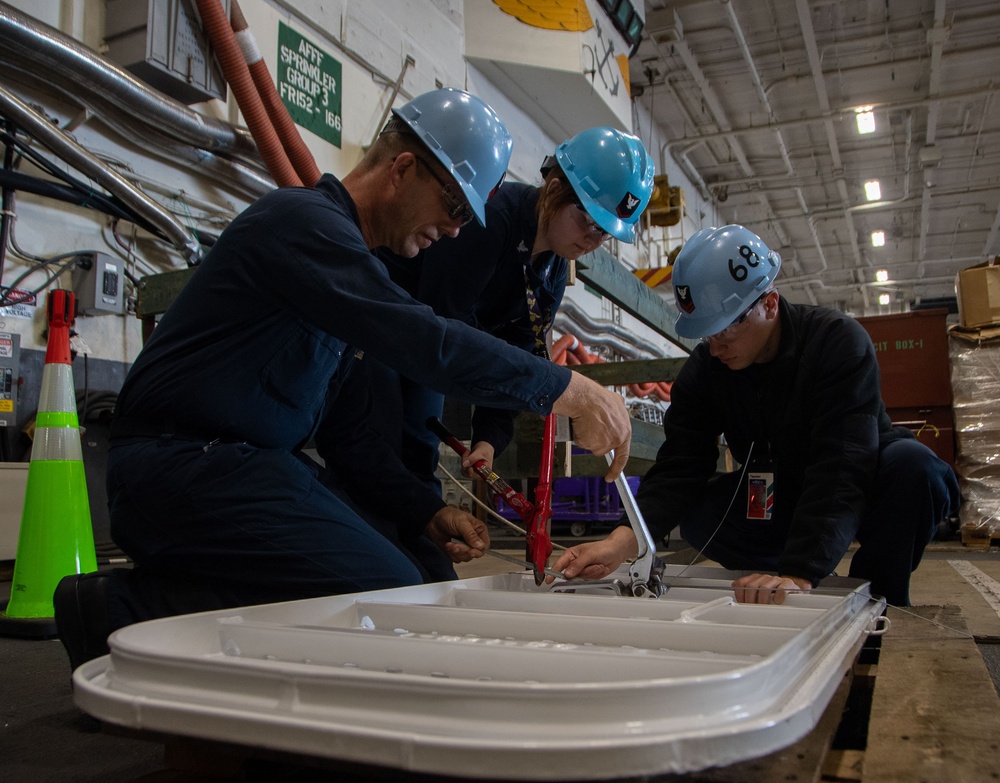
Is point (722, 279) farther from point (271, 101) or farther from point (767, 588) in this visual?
→ point (271, 101)

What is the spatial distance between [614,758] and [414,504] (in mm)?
1676

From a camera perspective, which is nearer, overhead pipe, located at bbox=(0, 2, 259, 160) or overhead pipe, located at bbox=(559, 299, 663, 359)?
overhead pipe, located at bbox=(0, 2, 259, 160)

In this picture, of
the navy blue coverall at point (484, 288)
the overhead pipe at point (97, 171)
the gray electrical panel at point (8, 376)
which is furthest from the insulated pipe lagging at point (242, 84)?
the navy blue coverall at point (484, 288)

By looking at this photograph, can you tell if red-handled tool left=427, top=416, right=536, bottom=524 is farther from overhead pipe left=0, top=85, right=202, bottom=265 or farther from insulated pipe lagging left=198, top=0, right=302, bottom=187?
overhead pipe left=0, top=85, right=202, bottom=265

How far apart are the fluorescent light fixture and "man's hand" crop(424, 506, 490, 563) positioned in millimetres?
10072

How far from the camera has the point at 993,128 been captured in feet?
37.7

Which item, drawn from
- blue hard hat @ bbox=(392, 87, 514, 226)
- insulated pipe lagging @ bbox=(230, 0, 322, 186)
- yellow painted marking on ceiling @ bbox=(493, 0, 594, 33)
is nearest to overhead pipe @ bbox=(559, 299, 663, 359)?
yellow painted marking on ceiling @ bbox=(493, 0, 594, 33)

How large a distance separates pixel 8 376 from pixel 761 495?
3322mm

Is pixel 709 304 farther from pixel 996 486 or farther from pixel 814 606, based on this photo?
pixel 996 486

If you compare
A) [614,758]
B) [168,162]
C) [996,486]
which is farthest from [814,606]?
[996,486]

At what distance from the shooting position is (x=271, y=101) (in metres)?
4.65

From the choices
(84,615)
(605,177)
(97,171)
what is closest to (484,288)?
(605,177)

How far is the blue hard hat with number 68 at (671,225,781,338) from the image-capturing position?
2441mm

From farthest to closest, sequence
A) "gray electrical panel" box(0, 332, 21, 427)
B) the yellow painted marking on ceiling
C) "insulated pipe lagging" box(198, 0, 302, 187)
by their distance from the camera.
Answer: the yellow painted marking on ceiling
"insulated pipe lagging" box(198, 0, 302, 187)
"gray electrical panel" box(0, 332, 21, 427)
